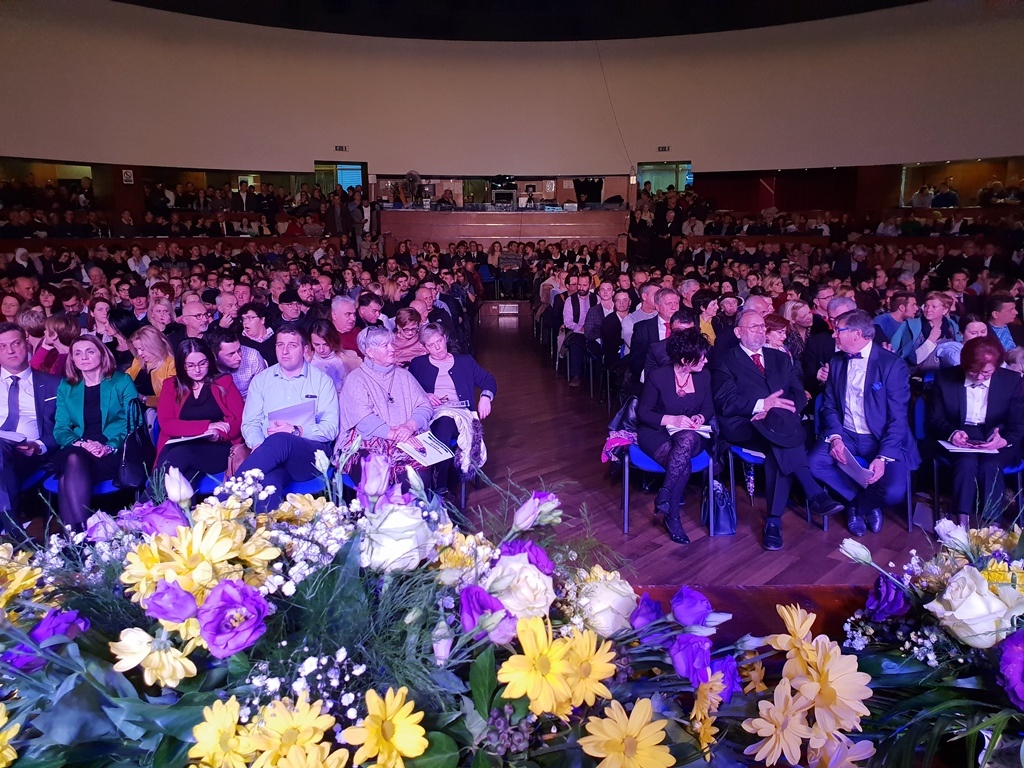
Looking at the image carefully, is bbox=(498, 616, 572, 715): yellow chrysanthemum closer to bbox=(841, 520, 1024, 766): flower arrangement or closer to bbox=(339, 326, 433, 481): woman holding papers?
bbox=(841, 520, 1024, 766): flower arrangement

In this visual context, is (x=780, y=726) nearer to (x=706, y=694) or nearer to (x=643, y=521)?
(x=706, y=694)

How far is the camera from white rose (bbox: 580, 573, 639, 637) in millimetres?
1104

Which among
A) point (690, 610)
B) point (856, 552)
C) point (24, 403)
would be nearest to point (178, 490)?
point (690, 610)

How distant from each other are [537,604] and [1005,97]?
17.5 meters

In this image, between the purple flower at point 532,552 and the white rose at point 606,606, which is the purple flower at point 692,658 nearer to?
the white rose at point 606,606

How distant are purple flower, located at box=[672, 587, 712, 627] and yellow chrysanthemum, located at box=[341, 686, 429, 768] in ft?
1.36

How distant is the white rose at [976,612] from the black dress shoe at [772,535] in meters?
3.26

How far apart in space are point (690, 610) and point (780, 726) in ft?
0.64

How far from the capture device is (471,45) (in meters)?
19.8

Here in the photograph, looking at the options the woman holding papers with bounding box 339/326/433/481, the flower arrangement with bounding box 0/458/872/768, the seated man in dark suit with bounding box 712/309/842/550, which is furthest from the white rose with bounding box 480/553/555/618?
the seated man in dark suit with bounding box 712/309/842/550

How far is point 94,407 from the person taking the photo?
13.9ft

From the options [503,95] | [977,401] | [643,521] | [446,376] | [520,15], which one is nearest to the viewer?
[977,401]

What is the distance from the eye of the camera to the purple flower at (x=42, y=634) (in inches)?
36.8

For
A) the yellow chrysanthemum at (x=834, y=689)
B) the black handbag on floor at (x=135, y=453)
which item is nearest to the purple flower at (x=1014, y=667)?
the yellow chrysanthemum at (x=834, y=689)
